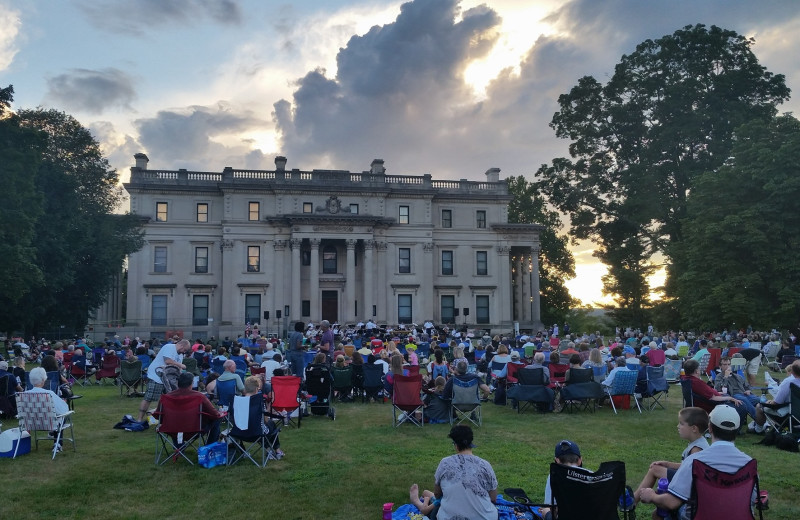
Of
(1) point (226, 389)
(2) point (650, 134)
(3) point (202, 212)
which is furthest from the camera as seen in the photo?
(3) point (202, 212)

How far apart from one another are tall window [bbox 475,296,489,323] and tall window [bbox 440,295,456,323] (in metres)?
1.93

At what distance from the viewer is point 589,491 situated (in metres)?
4.98

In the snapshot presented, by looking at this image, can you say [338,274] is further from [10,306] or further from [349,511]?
[349,511]

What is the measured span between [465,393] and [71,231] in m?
30.2

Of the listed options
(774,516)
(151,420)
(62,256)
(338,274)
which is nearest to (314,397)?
(151,420)

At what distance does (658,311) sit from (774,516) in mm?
37129

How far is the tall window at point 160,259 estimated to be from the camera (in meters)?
45.7

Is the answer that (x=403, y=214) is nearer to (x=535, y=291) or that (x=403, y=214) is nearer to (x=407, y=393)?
(x=535, y=291)

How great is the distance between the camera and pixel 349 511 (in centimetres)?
699

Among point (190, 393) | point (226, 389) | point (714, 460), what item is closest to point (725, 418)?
point (714, 460)

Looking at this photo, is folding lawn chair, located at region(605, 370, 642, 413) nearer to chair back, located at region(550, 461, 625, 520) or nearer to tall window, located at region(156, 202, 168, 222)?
chair back, located at region(550, 461, 625, 520)

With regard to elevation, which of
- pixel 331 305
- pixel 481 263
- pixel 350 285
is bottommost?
pixel 331 305

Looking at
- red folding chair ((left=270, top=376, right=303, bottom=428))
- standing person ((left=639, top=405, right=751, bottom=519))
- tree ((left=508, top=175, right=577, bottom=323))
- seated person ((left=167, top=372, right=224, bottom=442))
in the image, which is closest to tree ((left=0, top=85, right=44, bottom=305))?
red folding chair ((left=270, top=376, right=303, bottom=428))

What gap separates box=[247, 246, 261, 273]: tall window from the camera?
4616 centimetres
